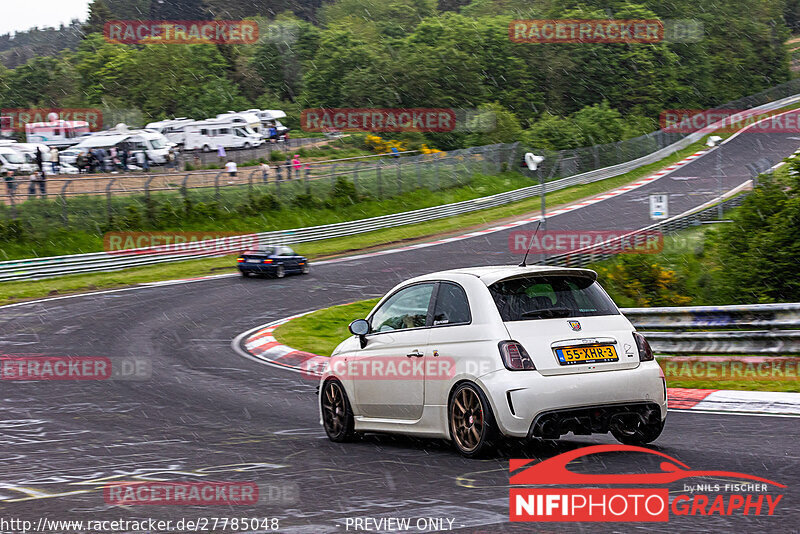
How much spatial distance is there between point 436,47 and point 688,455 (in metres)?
72.8

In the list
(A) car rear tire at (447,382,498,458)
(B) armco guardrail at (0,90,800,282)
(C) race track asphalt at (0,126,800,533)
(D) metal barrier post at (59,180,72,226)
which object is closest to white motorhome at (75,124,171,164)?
(B) armco guardrail at (0,90,800,282)

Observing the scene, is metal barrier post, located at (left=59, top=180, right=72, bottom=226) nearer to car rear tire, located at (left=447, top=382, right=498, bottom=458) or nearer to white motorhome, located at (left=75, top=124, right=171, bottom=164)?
white motorhome, located at (left=75, top=124, right=171, bottom=164)

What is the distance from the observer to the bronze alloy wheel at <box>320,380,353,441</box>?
8781 mm

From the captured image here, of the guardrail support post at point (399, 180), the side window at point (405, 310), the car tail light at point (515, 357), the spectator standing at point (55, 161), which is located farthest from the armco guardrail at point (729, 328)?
the spectator standing at point (55, 161)

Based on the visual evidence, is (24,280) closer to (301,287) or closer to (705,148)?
(301,287)

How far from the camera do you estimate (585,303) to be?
7590 millimetres

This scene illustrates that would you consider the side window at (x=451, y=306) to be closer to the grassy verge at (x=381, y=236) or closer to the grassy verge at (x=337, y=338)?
the grassy verge at (x=337, y=338)

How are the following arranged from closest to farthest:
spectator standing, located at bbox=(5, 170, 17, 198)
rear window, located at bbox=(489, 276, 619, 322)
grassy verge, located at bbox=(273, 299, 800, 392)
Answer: rear window, located at bbox=(489, 276, 619, 322)
grassy verge, located at bbox=(273, 299, 800, 392)
spectator standing, located at bbox=(5, 170, 17, 198)

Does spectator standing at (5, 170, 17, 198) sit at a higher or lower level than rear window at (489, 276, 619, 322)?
higher

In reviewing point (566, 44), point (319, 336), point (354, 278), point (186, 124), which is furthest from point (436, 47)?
point (319, 336)

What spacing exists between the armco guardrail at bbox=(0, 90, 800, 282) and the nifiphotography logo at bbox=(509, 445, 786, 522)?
16773 mm

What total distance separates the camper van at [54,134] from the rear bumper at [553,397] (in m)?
59.8

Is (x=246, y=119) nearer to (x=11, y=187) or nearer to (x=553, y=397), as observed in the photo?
(x=11, y=187)

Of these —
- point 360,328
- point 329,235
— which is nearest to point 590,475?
point 360,328
